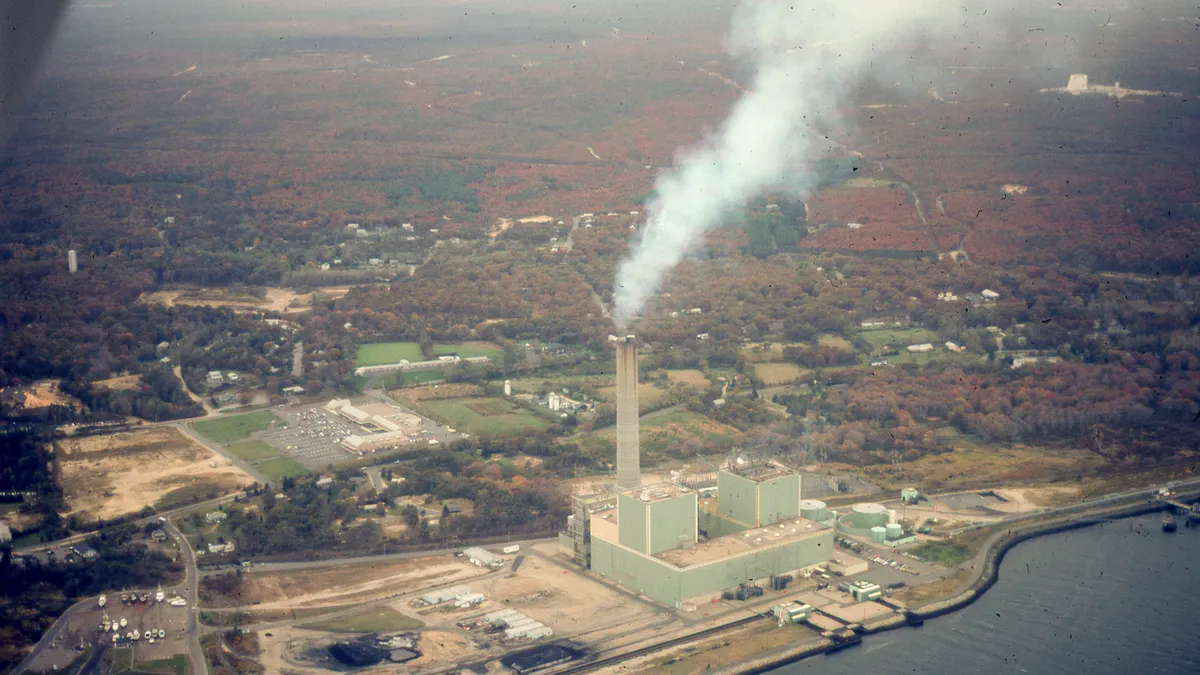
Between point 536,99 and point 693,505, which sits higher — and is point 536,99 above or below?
above

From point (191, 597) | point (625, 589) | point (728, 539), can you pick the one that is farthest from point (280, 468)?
point (728, 539)

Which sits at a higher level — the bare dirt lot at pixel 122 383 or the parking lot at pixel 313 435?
the bare dirt lot at pixel 122 383

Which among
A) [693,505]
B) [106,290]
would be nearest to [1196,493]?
[693,505]

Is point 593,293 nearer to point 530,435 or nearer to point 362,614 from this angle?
point 530,435

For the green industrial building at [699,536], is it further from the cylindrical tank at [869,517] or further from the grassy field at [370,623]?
the grassy field at [370,623]

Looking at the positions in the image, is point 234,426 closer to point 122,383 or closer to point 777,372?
point 122,383

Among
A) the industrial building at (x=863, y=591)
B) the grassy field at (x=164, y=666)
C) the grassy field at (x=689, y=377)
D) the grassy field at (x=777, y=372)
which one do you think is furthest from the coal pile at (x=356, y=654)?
the grassy field at (x=777, y=372)
